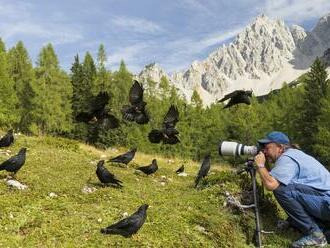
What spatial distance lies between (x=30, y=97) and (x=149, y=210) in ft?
204

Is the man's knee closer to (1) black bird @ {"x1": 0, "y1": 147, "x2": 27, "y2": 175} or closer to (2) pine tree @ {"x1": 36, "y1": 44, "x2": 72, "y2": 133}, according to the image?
(1) black bird @ {"x1": 0, "y1": 147, "x2": 27, "y2": 175}

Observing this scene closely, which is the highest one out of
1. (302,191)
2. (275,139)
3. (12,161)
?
(275,139)

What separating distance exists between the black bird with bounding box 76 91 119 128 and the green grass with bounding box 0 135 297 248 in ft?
4.59

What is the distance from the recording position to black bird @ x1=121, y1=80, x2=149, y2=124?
1243cm

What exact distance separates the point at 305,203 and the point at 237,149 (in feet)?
5.17

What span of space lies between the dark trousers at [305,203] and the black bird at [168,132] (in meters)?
4.71

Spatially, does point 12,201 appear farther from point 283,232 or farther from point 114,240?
point 283,232

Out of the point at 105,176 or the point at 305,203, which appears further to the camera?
the point at 105,176

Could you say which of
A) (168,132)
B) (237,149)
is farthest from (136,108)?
(237,149)

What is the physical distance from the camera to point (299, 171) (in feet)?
30.7

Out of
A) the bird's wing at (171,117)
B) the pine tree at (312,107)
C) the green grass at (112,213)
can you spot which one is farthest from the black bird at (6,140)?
the pine tree at (312,107)

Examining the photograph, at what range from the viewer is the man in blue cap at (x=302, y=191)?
8.99 m

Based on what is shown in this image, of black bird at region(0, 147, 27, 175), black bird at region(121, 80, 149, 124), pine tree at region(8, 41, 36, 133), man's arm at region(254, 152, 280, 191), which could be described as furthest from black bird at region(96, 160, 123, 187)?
pine tree at region(8, 41, 36, 133)

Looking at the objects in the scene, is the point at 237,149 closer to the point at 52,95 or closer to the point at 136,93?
the point at 136,93
